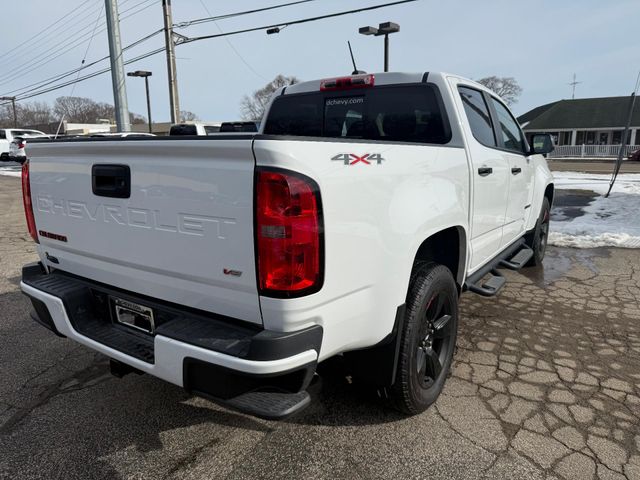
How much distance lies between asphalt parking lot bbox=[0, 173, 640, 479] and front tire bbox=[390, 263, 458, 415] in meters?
0.17

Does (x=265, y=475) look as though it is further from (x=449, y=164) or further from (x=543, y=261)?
(x=543, y=261)

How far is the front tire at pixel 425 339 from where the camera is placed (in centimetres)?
248

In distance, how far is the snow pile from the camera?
7.00 m

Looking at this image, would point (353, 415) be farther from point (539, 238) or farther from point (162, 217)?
point (539, 238)

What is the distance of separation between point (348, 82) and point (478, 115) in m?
1.03

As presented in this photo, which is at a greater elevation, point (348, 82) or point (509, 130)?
point (348, 82)

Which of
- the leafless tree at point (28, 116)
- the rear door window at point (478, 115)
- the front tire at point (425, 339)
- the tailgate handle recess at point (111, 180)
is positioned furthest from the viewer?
the leafless tree at point (28, 116)

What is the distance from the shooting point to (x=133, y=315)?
2408mm

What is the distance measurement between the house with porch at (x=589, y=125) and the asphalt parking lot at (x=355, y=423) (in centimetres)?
4345

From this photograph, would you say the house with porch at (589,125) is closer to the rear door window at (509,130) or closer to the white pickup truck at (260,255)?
the rear door window at (509,130)

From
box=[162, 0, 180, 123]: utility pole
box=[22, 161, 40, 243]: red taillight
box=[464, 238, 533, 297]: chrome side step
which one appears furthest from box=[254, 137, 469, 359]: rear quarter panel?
box=[162, 0, 180, 123]: utility pole

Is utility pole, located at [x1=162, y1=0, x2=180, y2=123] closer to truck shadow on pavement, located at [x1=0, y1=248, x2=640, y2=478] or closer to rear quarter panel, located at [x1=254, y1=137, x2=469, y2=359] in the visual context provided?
truck shadow on pavement, located at [x1=0, y1=248, x2=640, y2=478]

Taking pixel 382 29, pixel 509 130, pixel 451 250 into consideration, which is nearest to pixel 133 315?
pixel 451 250

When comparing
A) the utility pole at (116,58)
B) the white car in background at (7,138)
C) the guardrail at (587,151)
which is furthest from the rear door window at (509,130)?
the guardrail at (587,151)
